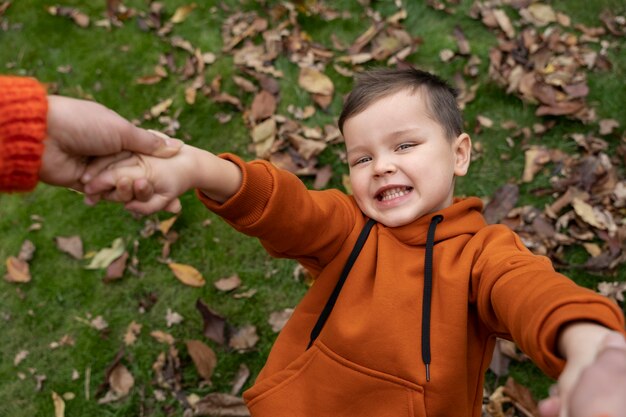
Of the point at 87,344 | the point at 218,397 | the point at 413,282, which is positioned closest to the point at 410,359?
the point at 413,282

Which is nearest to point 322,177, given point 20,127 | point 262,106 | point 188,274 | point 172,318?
point 262,106

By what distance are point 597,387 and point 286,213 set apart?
118cm

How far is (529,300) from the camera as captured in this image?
1.44 metres

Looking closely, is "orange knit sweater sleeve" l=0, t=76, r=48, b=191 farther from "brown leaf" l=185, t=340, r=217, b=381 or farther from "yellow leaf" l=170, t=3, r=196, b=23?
"yellow leaf" l=170, t=3, r=196, b=23

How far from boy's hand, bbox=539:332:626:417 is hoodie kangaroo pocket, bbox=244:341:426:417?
2.76ft

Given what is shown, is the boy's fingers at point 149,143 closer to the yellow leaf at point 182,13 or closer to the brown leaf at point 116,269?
the brown leaf at point 116,269

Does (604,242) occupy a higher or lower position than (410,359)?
lower

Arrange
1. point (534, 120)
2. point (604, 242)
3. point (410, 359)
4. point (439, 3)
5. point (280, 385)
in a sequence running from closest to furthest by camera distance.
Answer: point (410, 359), point (280, 385), point (604, 242), point (534, 120), point (439, 3)

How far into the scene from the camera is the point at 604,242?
3.22 metres

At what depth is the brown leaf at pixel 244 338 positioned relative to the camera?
125 inches

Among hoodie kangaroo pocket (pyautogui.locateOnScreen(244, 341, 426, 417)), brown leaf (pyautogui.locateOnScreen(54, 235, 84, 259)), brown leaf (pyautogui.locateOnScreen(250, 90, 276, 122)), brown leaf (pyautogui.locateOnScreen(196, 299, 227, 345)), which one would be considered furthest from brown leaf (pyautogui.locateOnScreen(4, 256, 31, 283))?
hoodie kangaroo pocket (pyautogui.locateOnScreen(244, 341, 426, 417))

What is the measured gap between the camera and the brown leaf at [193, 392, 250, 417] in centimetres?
294

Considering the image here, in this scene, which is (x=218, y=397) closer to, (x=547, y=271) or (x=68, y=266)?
(x=68, y=266)

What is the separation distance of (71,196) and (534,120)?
3.41 metres
